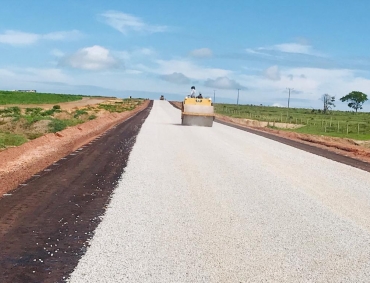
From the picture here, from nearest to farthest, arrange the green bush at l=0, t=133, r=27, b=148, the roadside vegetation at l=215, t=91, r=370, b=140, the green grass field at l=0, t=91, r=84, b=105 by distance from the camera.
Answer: the green bush at l=0, t=133, r=27, b=148, the roadside vegetation at l=215, t=91, r=370, b=140, the green grass field at l=0, t=91, r=84, b=105

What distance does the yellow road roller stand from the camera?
32.9 m

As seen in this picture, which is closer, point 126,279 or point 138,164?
point 126,279

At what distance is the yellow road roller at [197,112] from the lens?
32906 mm

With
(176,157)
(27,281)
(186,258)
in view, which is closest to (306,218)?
(186,258)

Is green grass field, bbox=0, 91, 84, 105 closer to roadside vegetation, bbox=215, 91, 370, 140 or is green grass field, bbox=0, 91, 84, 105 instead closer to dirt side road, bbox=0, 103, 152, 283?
roadside vegetation, bbox=215, 91, 370, 140

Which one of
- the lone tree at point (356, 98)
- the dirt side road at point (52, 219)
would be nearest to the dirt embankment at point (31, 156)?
the dirt side road at point (52, 219)

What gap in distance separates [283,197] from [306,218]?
166cm

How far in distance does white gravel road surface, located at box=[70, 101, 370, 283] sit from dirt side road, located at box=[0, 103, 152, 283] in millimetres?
264

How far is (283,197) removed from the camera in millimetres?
10102

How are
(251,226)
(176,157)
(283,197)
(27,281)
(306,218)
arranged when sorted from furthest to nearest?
(176,157) < (283,197) < (306,218) < (251,226) < (27,281)

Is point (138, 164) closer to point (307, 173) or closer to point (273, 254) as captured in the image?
point (307, 173)

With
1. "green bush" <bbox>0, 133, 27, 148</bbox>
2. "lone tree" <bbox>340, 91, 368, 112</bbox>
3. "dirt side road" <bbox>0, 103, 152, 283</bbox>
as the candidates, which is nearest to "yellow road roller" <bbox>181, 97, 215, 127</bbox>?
"green bush" <bbox>0, 133, 27, 148</bbox>

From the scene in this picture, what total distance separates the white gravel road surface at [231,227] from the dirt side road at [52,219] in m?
0.26

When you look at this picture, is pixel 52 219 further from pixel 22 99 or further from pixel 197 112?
pixel 22 99
